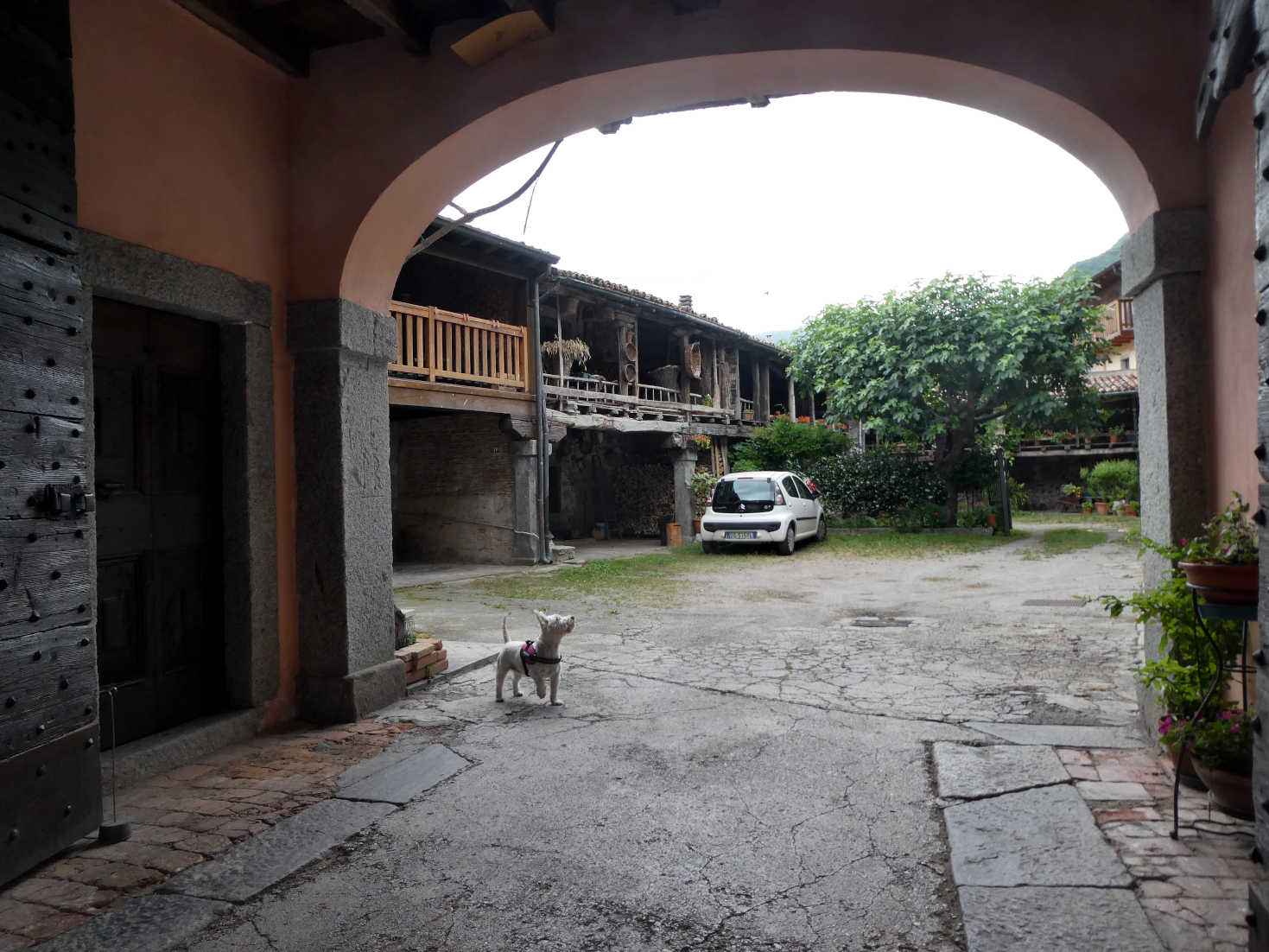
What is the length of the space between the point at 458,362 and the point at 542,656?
829 cm

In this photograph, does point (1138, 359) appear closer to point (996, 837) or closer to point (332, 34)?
point (996, 837)

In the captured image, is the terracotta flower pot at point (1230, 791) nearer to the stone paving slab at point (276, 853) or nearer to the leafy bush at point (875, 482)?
the stone paving slab at point (276, 853)

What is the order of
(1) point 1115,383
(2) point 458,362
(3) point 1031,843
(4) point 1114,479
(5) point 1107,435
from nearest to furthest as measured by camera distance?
(3) point 1031,843
(2) point 458,362
(4) point 1114,479
(1) point 1115,383
(5) point 1107,435

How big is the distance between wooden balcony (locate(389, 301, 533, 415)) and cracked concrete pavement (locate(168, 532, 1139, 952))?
5.83m

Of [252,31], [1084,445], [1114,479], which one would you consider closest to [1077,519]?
[1114,479]

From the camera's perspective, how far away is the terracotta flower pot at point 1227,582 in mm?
2598

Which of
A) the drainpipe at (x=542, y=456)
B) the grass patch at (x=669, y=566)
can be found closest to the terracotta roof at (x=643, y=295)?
the drainpipe at (x=542, y=456)

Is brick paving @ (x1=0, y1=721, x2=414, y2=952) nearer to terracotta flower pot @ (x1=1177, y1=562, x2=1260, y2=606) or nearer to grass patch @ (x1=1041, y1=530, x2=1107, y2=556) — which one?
terracotta flower pot @ (x1=1177, y1=562, x2=1260, y2=606)

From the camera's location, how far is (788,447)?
744 inches

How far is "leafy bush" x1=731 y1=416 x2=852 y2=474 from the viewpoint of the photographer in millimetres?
18781

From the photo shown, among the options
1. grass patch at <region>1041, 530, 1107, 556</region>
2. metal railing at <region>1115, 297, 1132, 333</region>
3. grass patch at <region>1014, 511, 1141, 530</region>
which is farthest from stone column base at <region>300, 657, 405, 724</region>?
metal railing at <region>1115, 297, 1132, 333</region>

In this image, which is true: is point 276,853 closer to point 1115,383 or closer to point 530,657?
point 530,657

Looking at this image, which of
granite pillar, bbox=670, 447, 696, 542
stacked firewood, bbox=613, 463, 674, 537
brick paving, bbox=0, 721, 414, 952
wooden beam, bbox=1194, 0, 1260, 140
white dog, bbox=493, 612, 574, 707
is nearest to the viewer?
wooden beam, bbox=1194, 0, 1260, 140

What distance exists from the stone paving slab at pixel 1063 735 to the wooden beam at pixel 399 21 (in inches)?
173
